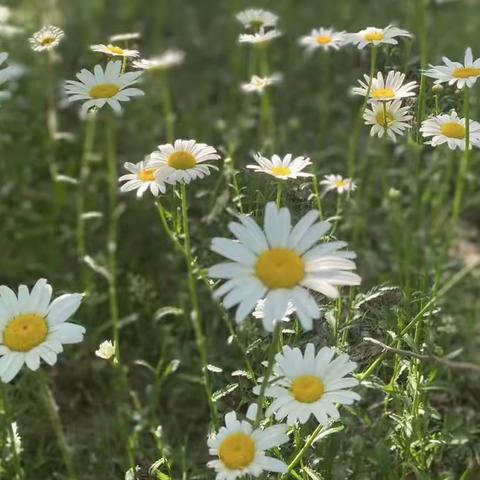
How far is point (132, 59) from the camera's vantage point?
77.9 inches


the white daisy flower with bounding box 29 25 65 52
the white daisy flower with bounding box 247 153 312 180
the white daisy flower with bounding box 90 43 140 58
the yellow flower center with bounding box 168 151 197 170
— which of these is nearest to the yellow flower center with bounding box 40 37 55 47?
the white daisy flower with bounding box 29 25 65 52

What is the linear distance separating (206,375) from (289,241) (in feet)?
1.81

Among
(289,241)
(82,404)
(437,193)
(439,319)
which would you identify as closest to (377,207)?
(437,193)

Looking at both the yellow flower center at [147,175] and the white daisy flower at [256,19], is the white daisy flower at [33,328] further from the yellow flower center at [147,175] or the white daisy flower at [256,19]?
the white daisy flower at [256,19]

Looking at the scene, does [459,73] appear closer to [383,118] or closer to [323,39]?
[383,118]

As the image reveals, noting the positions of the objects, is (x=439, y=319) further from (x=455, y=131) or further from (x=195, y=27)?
(x=195, y=27)

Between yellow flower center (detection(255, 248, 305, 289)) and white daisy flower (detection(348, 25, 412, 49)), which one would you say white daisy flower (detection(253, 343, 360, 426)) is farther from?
white daisy flower (detection(348, 25, 412, 49))

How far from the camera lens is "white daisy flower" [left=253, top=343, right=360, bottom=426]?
146 cm

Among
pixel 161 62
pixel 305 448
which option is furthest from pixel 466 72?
pixel 161 62

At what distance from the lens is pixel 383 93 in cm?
188

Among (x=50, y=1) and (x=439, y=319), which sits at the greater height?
(x=50, y=1)

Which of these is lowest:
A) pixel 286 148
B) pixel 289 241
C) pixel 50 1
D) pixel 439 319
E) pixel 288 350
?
pixel 288 350

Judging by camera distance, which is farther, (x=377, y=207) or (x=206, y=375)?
(x=377, y=207)

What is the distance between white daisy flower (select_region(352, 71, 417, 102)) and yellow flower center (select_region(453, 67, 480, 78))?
0.09 meters
